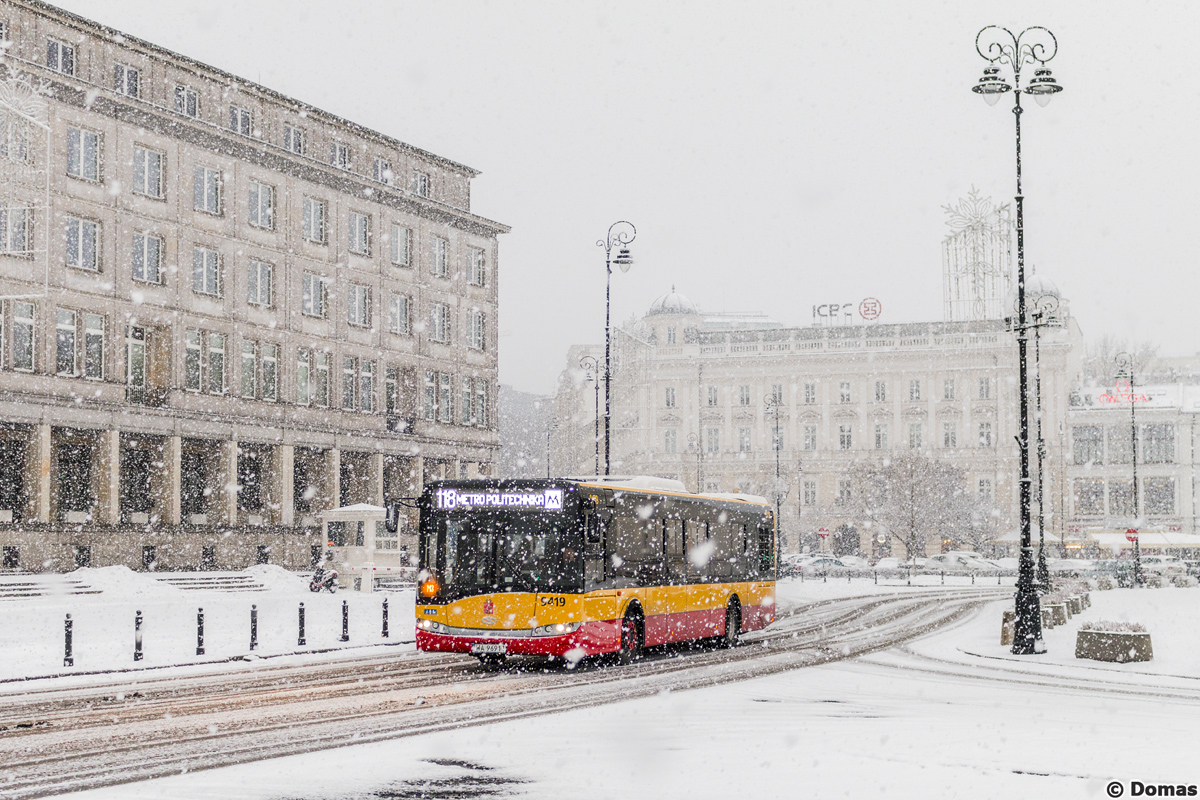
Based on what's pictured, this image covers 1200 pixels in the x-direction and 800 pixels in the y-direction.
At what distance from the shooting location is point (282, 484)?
56375 millimetres

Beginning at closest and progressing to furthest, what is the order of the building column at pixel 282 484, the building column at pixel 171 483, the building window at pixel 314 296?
the building column at pixel 171 483 → the building column at pixel 282 484 → the building window at pixel 314 296

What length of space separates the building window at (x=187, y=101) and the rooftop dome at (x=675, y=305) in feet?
238

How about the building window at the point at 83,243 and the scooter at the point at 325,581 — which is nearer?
the building window at the point at 83,243

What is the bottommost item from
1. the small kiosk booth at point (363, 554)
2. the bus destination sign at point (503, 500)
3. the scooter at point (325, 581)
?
the scooter at point (325, 581)

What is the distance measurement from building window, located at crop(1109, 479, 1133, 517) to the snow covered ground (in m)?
92.4

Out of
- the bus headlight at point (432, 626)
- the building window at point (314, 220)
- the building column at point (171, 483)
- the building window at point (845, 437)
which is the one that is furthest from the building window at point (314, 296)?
the building window at point (845, 437)

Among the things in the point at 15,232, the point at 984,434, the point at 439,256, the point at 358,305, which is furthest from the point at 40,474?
the point at 984,434

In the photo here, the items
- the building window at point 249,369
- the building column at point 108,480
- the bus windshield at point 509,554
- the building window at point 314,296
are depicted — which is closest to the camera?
the bus windshield at point 509,554

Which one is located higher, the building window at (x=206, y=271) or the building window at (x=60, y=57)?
the building window at (x=60, y=57)

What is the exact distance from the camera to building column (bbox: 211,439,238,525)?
5316 centimetres

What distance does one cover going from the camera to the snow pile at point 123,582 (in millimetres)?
42406

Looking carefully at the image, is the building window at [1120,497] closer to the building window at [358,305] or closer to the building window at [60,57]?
the building window at [358,305]

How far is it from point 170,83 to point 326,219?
945cm

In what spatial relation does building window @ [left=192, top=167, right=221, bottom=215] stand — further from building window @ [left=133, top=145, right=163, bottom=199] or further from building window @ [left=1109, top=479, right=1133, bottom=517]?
building window @ [left=1109, top=479, right=1133, bottom=517]
